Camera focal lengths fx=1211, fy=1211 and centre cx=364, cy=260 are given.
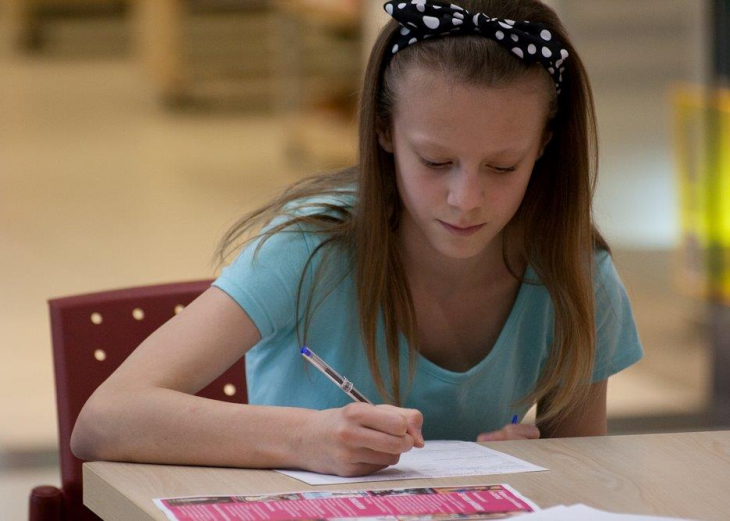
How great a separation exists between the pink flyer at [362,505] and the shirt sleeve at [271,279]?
1.13 ft

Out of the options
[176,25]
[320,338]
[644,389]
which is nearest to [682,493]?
[320,338]

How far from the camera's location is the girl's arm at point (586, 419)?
158 cm

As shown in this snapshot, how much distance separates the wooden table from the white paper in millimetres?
32

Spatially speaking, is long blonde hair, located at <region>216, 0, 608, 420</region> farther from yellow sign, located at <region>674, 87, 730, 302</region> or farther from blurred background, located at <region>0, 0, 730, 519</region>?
yellow sign, located at <region>674, 87, 730, 302</region>

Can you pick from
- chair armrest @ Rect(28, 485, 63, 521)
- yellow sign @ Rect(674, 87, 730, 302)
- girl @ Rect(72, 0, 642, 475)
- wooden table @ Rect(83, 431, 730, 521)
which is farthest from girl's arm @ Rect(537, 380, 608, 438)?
yellow sign @ Rect(674, 87, 730, 302)

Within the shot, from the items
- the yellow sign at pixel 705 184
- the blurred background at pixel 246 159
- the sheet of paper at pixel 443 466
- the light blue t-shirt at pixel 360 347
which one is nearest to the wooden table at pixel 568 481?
the sheet of paper at pixel 443 466

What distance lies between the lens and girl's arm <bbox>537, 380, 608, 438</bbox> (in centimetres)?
158

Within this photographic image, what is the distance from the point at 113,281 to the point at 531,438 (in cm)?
326

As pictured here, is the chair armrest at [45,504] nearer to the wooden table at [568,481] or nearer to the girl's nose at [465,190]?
the wooden table at [568,481]

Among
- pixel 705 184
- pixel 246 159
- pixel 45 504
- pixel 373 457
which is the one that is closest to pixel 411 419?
pixel 373 457

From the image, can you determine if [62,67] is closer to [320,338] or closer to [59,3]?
[59,3]

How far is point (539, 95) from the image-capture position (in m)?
1.39

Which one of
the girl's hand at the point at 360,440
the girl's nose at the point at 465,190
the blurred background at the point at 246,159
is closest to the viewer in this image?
the girl's hand at the point at 360,440

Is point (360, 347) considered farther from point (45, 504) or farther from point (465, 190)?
point (45, 504)
